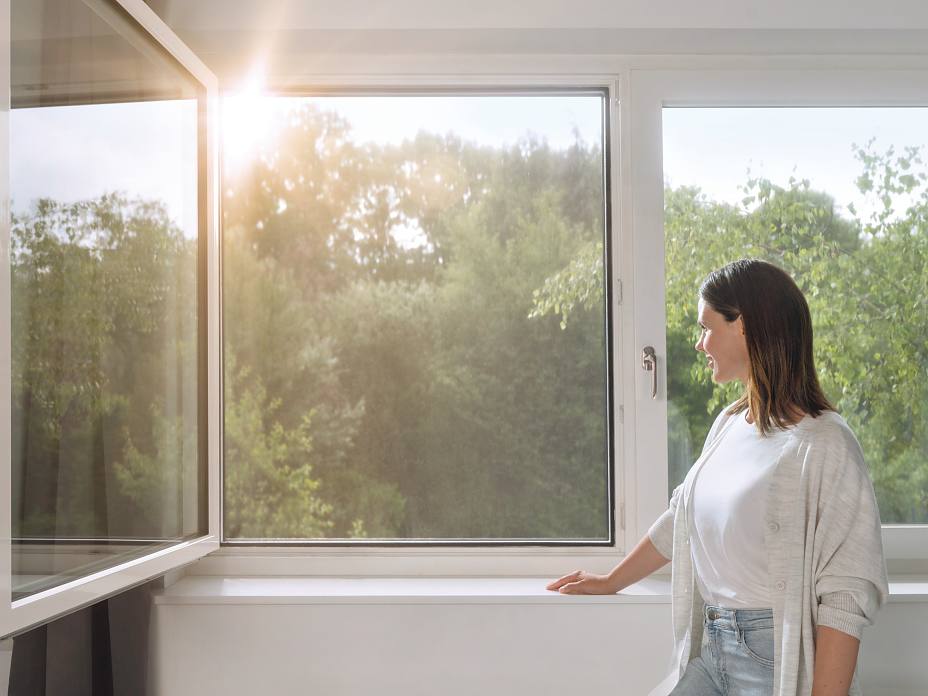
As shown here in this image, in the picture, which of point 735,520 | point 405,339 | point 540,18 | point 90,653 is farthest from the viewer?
point 405,339

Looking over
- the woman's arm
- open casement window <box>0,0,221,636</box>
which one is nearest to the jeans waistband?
the woman's arm

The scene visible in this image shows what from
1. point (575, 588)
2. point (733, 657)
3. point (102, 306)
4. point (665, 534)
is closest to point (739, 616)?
point (733, 657)

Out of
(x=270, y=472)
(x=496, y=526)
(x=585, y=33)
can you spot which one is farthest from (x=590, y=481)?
(x=585, y=33)

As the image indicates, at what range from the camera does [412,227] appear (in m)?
2.16

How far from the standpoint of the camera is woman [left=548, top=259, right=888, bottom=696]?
1.43 m

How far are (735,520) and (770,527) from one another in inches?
2.6

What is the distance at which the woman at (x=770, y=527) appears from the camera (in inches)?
56.3

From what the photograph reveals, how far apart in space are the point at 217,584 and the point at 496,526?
71 centimetres

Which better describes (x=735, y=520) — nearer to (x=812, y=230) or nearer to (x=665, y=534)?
(x=665, y=534)

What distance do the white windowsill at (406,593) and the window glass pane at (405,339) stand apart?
149 millimetres

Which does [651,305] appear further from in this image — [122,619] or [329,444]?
[122,619]

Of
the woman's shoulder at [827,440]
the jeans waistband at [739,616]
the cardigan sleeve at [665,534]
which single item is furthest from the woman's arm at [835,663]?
the cardigan sleeve at [665,534]

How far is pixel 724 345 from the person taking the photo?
1.65m

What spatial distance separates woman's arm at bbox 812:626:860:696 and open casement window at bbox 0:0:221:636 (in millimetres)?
1315
